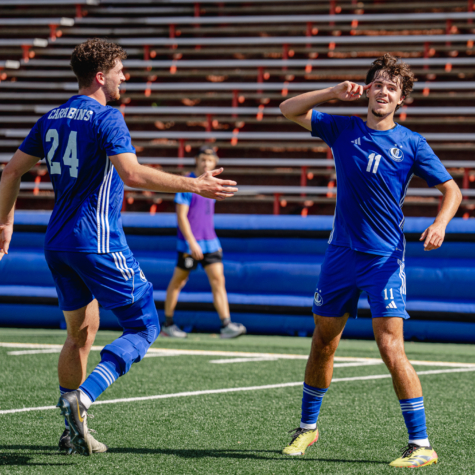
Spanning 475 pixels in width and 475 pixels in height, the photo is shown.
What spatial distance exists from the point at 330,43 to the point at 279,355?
8698 mm

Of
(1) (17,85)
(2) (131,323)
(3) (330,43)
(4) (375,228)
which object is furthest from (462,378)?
(1) (17,85)

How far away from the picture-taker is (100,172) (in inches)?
147

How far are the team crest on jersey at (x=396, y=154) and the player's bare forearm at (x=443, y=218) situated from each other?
0.24m

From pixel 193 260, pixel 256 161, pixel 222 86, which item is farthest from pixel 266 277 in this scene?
pixel 222 86

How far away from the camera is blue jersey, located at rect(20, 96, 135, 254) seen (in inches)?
145

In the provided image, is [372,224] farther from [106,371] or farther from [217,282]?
[217,282]

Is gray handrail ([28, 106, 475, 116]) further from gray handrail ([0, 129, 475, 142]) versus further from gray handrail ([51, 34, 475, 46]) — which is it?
gray handrail ([51, 34, 475, 46])

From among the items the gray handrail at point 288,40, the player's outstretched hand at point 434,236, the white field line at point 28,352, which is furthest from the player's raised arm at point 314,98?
the gray handrail at point 288,40

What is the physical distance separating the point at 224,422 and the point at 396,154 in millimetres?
1811

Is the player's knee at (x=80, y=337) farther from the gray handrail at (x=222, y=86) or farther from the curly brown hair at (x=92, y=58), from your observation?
the gray handrail at (x=222, y=86)

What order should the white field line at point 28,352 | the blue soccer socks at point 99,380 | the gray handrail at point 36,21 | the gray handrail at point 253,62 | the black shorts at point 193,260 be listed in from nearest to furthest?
the blue soccer socks at point 99,380, the white field line at point 28,352, the black shorts at point 193,260, the gray handrail at point 253,62, the gray handrail at point 36,21

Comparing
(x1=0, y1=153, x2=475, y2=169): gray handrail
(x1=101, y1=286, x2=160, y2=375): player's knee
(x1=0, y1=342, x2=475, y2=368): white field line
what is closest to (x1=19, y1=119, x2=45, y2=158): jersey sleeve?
(x1=101, y1=286, x2=160, y2=375): player's knee

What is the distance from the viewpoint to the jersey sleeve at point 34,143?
3.88 metres

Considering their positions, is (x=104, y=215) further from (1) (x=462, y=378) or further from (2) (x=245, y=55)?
(2) (x=245, y=55)
